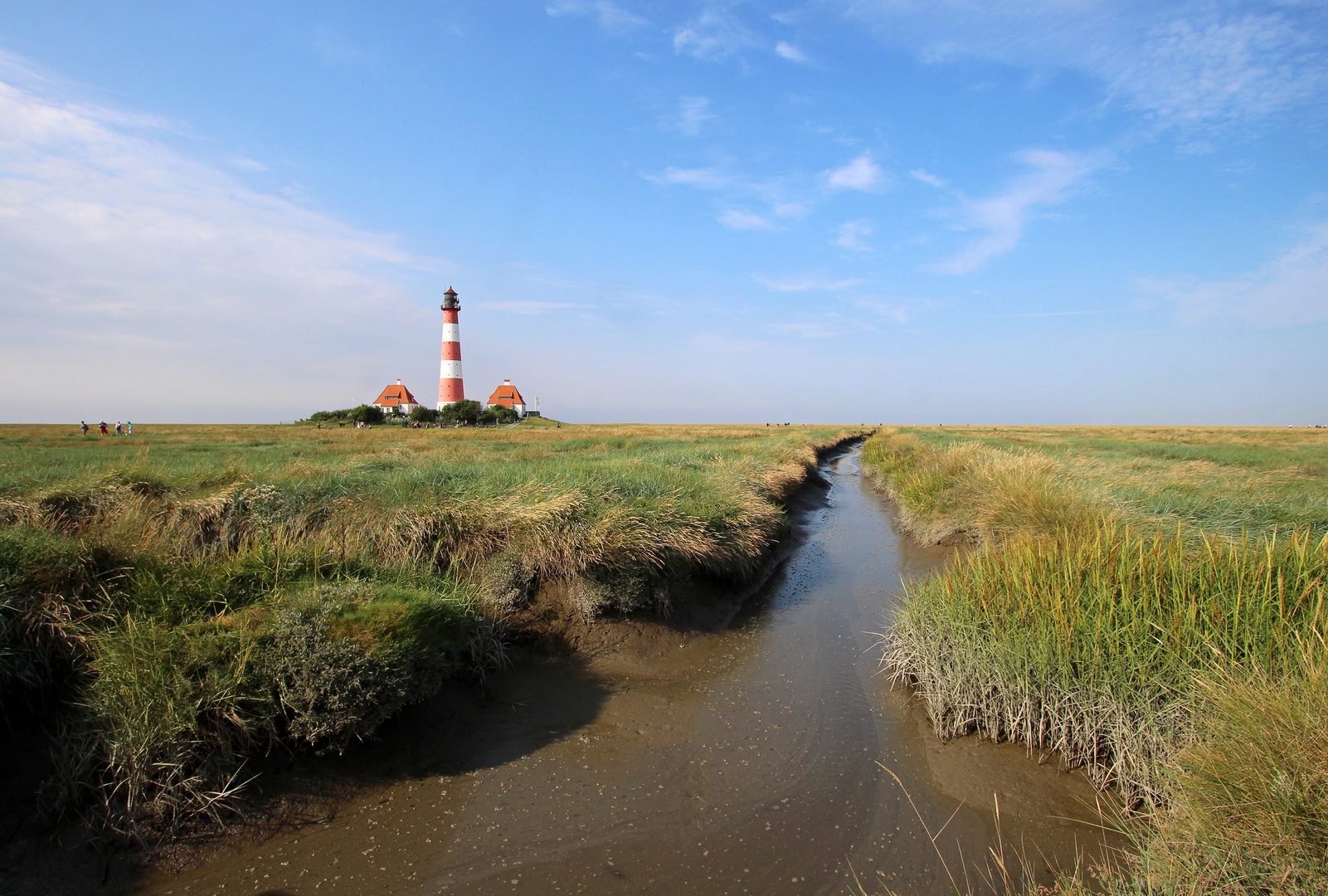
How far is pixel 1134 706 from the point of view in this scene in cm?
418

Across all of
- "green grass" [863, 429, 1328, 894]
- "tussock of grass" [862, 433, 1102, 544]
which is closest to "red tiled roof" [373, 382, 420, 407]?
"tussock of grass" [862, 433, 1102, 544]

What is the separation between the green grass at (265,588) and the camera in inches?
149

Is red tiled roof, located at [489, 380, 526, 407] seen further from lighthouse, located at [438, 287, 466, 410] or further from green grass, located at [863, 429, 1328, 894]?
green grass, located at [863, 429, 1328, 894]

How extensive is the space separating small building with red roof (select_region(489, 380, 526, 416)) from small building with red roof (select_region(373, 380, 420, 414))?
11093 mm

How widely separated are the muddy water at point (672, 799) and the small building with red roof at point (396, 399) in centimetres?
8002

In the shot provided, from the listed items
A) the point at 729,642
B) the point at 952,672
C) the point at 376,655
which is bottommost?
the point at 729,642

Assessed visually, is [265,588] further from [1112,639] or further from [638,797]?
[1112,639]

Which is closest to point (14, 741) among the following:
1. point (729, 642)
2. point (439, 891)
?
point (439, 891)

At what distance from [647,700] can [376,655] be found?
8.88 ft

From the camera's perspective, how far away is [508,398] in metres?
88.1

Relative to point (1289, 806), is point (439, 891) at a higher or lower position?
lower

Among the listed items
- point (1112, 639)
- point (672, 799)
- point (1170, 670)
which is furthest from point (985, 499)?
point (672, 799)

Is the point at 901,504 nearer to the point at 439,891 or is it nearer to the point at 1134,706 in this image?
the point at 1134,706

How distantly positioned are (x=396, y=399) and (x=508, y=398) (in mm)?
15289
